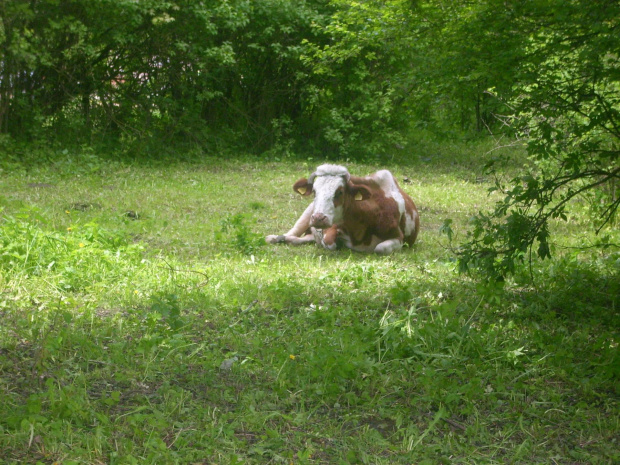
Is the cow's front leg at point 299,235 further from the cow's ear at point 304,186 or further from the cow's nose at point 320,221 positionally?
the cow's nose at point 320,221

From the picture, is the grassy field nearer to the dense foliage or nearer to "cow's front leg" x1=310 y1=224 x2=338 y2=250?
"cow's front leg" x1=310 y1=224 x2=338 y2=250

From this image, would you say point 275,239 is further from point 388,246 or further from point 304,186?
point 388,246

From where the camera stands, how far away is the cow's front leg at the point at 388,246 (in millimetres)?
7254

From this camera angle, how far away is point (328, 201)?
23.6 ft

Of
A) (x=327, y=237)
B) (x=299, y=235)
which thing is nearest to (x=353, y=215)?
(x=327, y=237)

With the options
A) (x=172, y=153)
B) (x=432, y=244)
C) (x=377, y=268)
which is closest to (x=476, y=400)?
(x=377, y=268)

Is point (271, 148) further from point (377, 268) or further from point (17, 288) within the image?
point (17, 288)

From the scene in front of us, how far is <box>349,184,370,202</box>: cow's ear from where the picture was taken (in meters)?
7.43

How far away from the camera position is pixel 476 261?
4.74 meters

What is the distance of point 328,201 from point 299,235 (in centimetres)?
86

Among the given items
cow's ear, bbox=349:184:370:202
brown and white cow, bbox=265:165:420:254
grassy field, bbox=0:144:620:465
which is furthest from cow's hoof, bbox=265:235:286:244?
cow's ear, bbox=349:184:370:202

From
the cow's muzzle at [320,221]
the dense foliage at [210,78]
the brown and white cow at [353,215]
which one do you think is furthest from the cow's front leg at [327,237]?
the dense foliage at [210,78]

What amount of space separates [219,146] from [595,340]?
1274 cm

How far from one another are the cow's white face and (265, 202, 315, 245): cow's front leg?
1.36 feet
